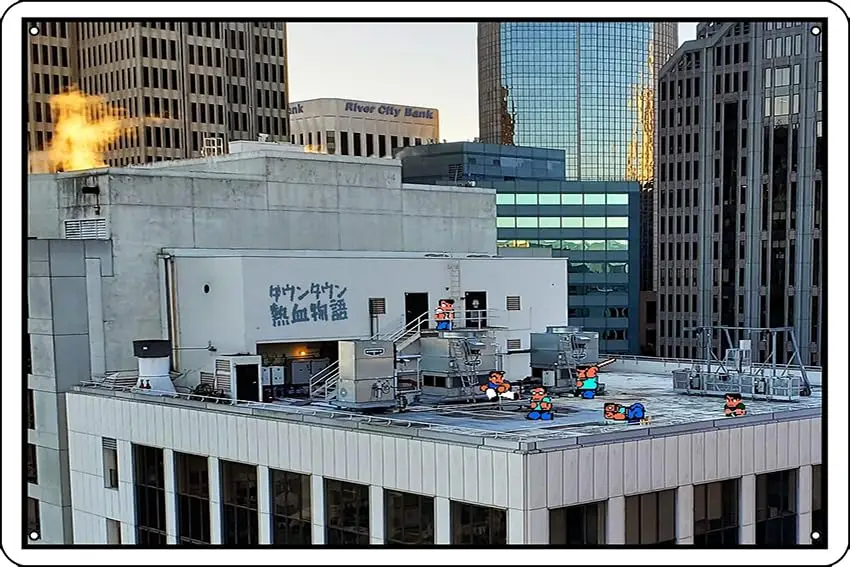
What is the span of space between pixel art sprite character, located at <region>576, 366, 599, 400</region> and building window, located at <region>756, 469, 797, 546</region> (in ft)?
20.2

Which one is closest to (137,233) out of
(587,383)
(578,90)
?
(587,383)

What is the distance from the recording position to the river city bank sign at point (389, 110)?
113 meters

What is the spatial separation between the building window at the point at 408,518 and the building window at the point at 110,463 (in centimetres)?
874

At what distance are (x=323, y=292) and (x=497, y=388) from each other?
6786 millimetres

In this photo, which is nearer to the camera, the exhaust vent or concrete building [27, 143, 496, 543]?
concrete building [27, 143, 496, 543]

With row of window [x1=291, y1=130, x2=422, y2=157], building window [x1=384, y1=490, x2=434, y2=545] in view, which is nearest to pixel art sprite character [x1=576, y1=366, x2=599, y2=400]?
building window [x1=384, y1=490, x2=434, y2=545]

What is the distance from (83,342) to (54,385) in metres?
1.33

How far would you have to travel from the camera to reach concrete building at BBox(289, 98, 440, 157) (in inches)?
4397

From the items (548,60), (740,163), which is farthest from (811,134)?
(548,60)

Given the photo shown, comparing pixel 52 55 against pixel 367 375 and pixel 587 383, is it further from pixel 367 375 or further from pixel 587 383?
pixel 367 375

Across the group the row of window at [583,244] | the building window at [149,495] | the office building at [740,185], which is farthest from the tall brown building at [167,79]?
the building window at [149,495]

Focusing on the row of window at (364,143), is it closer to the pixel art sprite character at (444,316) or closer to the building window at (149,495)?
the pixel art sprite character at (444,316)

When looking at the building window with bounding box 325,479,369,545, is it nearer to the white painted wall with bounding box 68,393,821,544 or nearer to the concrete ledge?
the white painted wall with bounding box 68,393,821,544

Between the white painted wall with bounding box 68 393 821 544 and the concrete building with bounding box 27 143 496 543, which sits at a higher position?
the concrete building with bounding box 27 143 496 543
